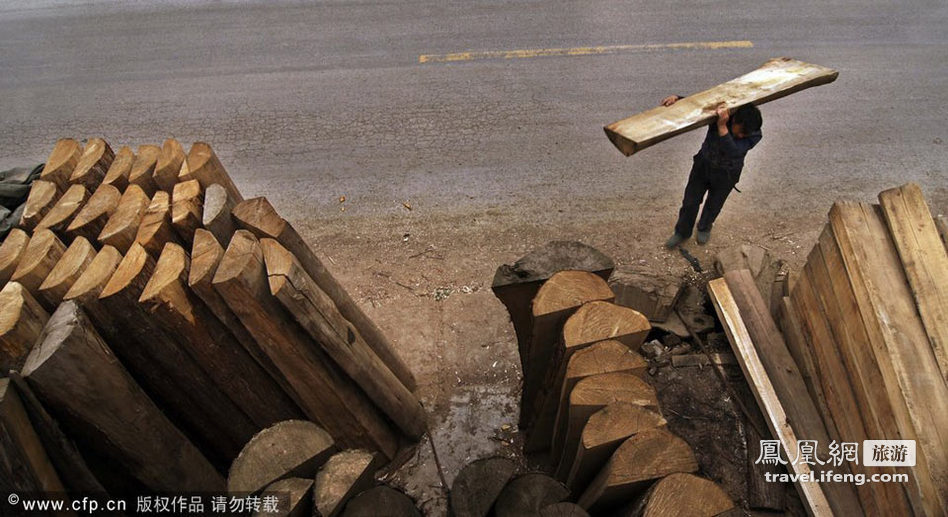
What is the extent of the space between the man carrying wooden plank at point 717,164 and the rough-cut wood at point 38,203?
162 inches

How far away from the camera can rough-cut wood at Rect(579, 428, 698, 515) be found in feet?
7.16

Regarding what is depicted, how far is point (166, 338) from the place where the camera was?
287cm

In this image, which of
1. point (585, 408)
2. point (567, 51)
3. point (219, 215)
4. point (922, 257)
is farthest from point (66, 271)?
point (567, 51)

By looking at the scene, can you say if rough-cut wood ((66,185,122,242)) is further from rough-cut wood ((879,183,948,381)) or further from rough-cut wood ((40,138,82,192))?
rough-cut wood ((879,183,948,381))

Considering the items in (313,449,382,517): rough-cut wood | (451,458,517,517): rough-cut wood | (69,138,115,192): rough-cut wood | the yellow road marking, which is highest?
(69,138,115,192): rough-cut wood

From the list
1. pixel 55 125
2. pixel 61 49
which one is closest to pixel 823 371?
pixel 55 125

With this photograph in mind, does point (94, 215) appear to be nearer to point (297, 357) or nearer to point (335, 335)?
point (297, 357)

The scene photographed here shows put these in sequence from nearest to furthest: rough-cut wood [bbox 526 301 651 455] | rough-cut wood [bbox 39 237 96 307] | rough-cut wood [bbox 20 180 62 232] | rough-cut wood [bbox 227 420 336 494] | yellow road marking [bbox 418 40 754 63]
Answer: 1. rough-cut wood [bbox 227 420 336 494]
2. rough-cut wood [bbox 526 301 651 455]
3. rough-cut wood [bbox 39 237 96 307]
4. rough-cut wood [bbox 20 180 62 232]
5. yellow road marking [bbox 418 40 754 63]

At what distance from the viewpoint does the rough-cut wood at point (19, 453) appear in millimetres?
2266

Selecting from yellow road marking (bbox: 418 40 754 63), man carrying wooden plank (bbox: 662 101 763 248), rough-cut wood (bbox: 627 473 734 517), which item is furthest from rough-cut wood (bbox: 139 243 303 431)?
yellow road marking (bbox: 418 40 754 63)

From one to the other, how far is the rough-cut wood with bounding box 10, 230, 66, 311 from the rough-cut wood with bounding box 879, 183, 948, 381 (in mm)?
4333

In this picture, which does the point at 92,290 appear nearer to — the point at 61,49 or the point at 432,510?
the point at 432,510

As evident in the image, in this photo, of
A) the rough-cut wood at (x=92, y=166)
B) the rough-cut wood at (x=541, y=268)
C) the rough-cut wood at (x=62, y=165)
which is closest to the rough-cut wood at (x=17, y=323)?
the rough-cut wood at (x=92, y=166)

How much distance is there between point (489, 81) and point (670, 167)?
2.81m
